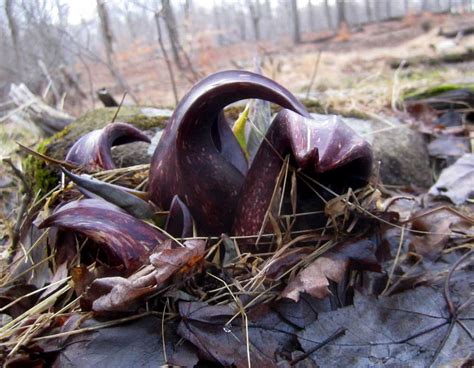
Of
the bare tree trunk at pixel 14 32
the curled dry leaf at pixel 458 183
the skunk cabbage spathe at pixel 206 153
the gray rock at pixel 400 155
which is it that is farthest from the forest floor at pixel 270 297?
the bare tree trunk at pixel 14 32

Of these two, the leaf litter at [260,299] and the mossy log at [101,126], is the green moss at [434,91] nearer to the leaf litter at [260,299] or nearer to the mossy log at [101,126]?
the mossy log at [101,126]

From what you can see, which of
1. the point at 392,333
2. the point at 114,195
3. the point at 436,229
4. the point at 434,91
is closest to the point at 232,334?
the point at 392,333

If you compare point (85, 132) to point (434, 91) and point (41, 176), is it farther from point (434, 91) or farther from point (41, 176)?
point (434, 91)

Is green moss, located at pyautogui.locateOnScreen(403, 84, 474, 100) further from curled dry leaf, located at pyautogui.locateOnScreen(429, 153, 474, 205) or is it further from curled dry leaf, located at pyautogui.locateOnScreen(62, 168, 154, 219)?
curled dry leaf, located at pyautogui.locateOnScreen(62, 168, 154, 219)

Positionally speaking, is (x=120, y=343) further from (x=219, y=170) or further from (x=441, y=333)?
(x=441, y=333)

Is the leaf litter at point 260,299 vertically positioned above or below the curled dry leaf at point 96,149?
below

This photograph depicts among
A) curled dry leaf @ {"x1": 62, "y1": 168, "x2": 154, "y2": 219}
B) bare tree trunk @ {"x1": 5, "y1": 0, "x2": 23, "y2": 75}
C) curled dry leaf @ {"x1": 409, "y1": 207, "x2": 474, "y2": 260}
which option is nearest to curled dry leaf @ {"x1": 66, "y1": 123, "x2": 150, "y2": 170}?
curled dry leaf @ {"x1": 62, "y1": 168, "x2": 154, "y2": 219}
